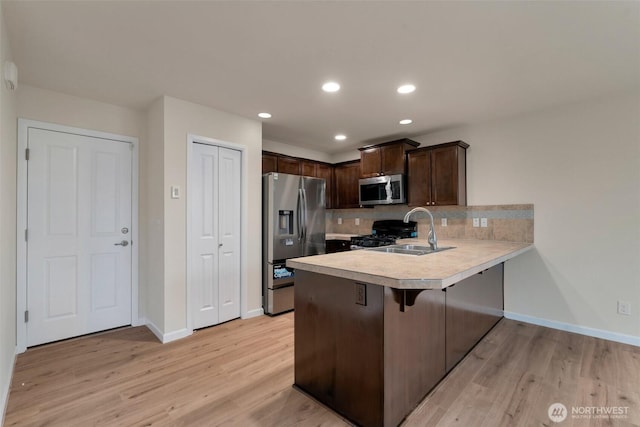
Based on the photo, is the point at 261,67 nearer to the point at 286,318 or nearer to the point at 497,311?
the point at 286,318

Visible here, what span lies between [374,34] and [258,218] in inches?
93.1

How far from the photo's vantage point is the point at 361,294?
162cm

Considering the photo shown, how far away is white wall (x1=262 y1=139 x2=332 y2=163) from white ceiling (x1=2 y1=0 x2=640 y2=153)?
4.45 feet

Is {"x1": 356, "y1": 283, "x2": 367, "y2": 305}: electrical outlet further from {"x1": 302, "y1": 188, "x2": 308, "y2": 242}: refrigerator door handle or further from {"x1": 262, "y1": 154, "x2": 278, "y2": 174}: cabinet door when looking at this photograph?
{"x1": 262, "y1": 154, "x2": 278, "y2": 174}: cabinet door

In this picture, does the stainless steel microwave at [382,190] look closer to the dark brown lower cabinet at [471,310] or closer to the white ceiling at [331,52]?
the white ceiling at [331,52]

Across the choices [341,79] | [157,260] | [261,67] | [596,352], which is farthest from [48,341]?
[596,352]

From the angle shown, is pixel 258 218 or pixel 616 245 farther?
pixel 258 218

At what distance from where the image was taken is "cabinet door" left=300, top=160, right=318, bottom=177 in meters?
4.66

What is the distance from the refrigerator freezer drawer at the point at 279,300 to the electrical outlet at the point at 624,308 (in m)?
3.37

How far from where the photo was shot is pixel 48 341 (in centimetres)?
274

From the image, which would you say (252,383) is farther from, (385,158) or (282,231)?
(385,158)

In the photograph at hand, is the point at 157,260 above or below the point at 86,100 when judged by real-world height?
below

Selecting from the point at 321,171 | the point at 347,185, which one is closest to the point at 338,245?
the point at 347,185
